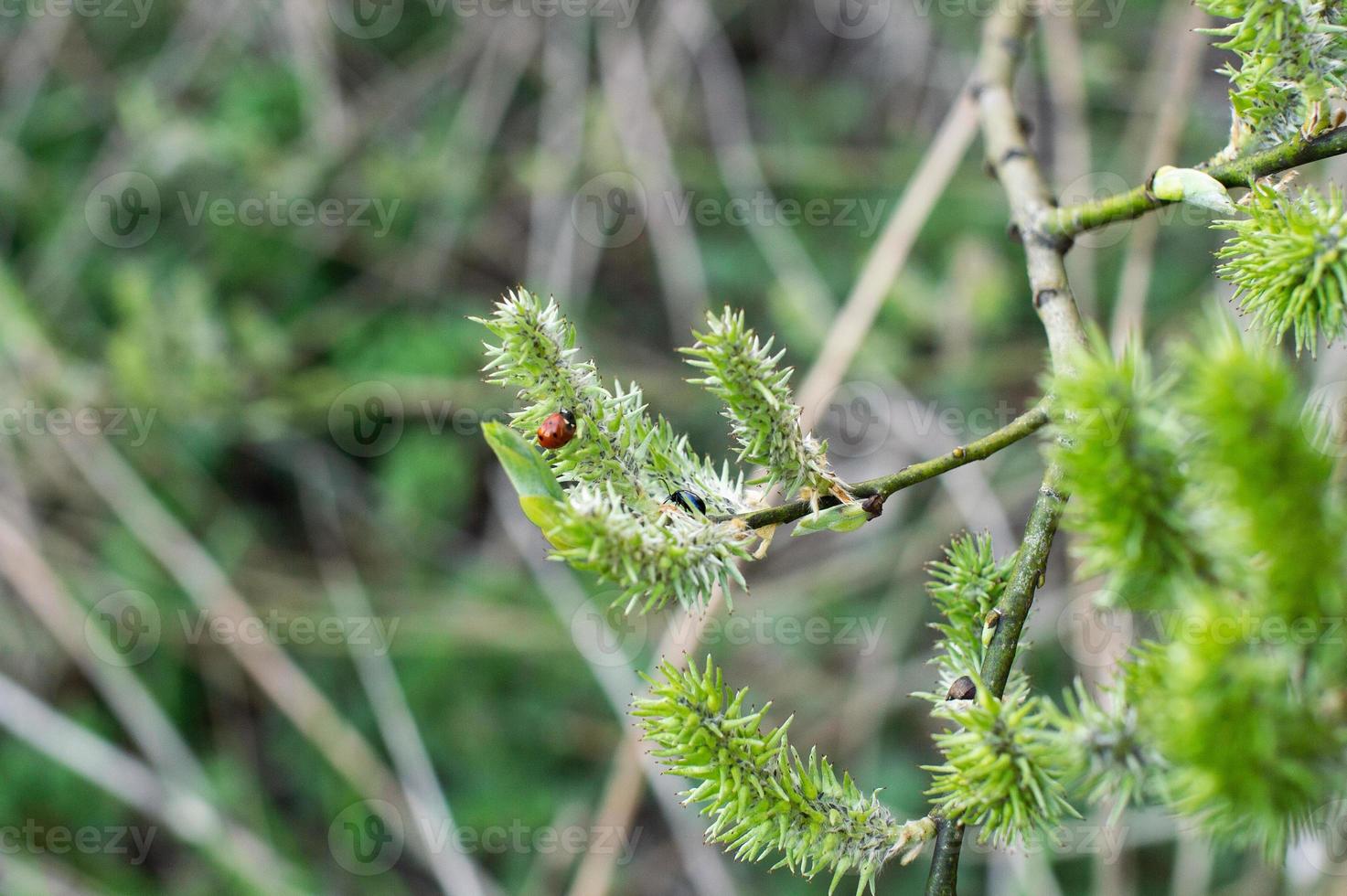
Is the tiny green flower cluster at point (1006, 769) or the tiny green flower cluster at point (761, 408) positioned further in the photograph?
the tiny green flower cluster at point (761, 408)

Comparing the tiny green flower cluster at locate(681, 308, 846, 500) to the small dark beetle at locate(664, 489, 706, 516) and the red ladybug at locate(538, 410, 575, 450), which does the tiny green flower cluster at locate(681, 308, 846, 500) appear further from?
the red ladybug at locate(538, 410, 575, 450)

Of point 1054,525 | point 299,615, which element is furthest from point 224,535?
point 1054,525

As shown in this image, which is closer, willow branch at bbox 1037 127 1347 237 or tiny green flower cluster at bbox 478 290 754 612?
tiny green flower cluster at bbox 478 290 754 612

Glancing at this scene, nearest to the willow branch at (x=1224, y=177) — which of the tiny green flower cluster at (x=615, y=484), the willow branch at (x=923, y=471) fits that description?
the willow branch at (x=923, y=471)

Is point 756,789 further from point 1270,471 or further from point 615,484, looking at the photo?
point 1270,471

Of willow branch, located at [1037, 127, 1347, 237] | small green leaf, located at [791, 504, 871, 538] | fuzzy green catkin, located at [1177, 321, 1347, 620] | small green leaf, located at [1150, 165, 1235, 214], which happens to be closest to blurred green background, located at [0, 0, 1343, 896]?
willow branch, located at [1037, 127, 1347, 237]

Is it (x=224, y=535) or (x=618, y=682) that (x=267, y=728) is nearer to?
(x=224, y=535)

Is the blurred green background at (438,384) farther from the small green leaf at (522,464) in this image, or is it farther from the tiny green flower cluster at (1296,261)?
the small green leaf at (522,464)
